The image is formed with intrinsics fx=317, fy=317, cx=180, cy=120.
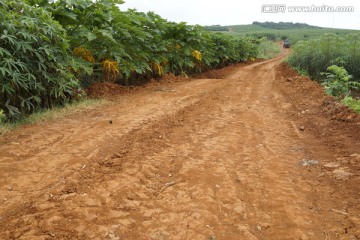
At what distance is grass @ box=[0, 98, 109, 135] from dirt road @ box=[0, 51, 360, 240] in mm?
158

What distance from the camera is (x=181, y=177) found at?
9.84 feet

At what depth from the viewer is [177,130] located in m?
4.46

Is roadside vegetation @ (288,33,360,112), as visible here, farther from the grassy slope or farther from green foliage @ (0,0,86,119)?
the grassy slope

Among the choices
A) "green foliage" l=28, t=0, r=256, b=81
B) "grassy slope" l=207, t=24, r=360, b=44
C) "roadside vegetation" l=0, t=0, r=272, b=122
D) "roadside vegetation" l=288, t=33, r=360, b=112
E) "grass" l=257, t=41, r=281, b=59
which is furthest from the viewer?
"grassy slope" l=207, t=24, r=360, b=44

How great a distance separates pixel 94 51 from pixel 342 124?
192 inches

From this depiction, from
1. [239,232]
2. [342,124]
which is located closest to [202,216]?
[239,232]

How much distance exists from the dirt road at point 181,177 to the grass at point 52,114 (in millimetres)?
158

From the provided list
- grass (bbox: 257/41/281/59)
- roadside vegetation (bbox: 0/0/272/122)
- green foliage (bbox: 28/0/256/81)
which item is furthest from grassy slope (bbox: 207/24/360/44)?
roadside vegetation (bbox: 0/0/272/122)

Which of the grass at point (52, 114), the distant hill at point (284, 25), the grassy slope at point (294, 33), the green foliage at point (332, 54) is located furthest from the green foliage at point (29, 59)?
the distant hill at point (284, 25)

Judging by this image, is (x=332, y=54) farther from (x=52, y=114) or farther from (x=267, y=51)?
(x=267, y=51)

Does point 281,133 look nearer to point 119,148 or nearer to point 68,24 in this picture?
point 119,148

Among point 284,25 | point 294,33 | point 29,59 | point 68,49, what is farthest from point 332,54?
point 284,25

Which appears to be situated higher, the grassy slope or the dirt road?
the dirt road

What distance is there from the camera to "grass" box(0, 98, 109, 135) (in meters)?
4.23
